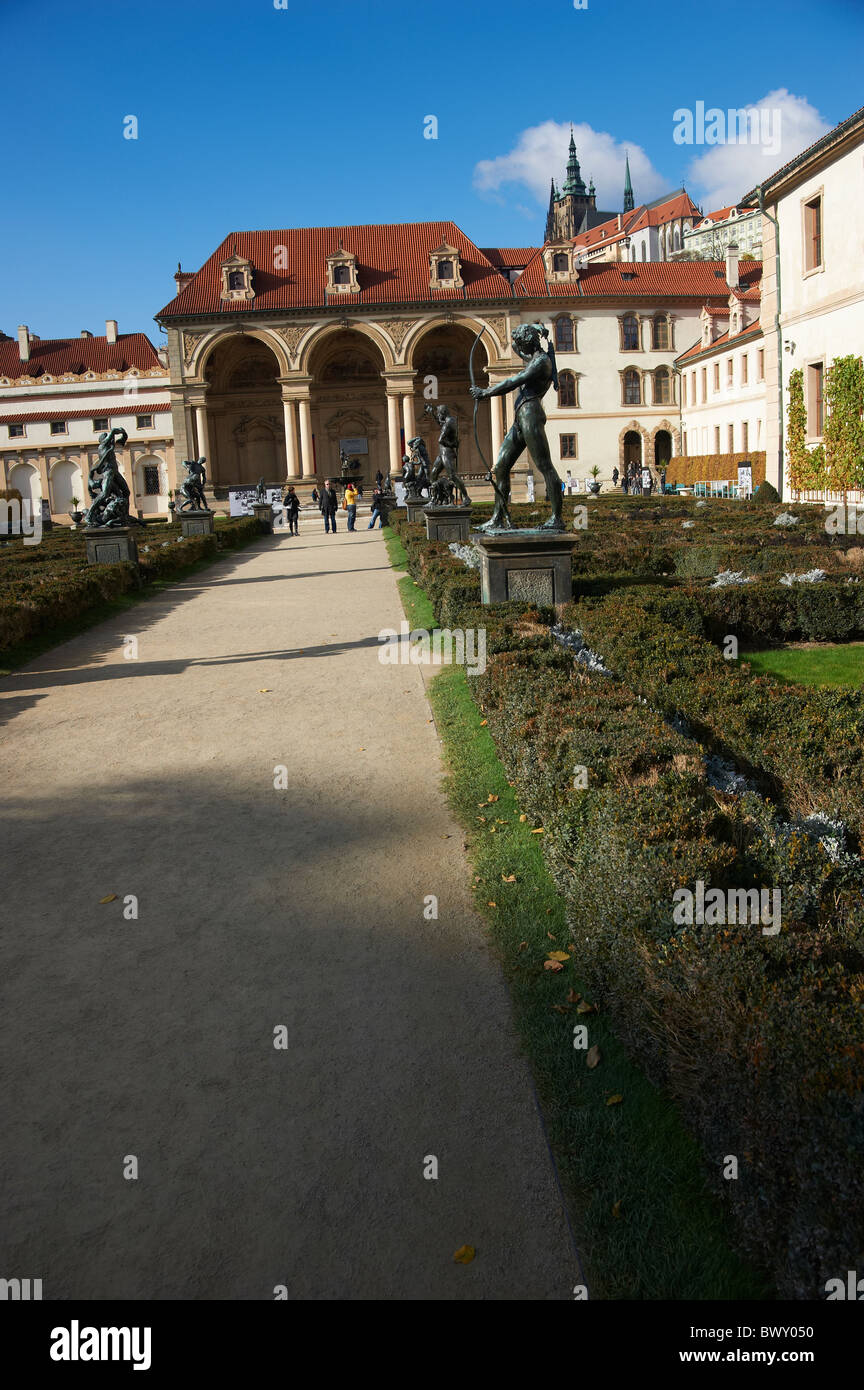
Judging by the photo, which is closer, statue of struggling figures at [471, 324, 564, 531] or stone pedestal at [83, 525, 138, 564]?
statue of struggling figures at [471, 324, 564, 531]

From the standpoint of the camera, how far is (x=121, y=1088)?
3.16 m


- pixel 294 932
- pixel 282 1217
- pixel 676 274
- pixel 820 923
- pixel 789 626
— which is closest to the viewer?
pixel 282 1217

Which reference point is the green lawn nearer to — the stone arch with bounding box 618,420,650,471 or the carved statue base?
the carved statue base

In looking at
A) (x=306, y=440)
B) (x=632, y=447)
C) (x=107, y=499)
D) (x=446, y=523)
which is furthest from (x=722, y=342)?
(x=107, y=499)

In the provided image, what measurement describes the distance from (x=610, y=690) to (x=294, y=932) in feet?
8.16

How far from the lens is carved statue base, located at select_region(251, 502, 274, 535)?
3371 centimetres

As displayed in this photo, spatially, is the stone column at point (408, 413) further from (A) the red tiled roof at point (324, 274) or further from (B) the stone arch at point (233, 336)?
(B) the stone arch at point (233, 336)

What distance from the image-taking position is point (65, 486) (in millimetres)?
60688

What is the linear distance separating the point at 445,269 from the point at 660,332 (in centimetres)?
1232

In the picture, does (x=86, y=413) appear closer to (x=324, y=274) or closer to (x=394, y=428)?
(x=324, y=274)

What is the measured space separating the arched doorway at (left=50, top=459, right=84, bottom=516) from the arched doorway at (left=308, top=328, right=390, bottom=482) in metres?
15.9

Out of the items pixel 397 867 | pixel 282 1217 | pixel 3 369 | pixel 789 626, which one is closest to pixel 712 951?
pixel 282 1217

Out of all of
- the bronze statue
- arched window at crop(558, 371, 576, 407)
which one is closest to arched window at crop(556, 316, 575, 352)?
arched window at crop(558, 371, 576, 407)
